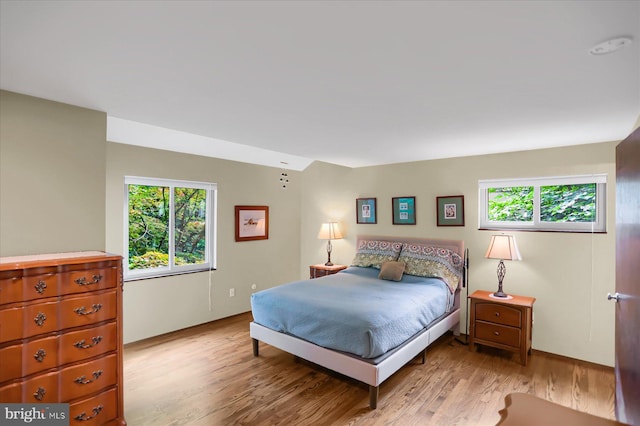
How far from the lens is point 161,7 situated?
3.89ft

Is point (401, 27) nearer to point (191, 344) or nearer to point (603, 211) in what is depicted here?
point (603, 211)

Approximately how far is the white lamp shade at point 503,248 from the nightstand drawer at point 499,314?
0.51 m

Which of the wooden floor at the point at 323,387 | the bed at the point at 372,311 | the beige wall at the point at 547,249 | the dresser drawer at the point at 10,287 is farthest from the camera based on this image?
the beige wall at the point at 547,249

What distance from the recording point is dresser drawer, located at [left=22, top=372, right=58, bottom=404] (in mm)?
1784

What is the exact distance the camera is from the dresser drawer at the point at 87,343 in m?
1.92

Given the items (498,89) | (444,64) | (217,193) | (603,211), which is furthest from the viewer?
(217,193)

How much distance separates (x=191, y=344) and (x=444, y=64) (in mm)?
3687

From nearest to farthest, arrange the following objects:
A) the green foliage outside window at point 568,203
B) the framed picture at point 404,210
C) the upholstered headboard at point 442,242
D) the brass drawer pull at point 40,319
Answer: the brass drawer pull at point 40,319 < the green foliage outside window at point 568,203 < the upholstered headboard at point 442,242 < the framed picture at point 404,210

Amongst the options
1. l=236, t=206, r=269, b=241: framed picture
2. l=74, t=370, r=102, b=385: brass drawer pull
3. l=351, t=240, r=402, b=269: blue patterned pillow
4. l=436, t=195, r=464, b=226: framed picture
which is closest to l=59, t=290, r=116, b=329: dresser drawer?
l=74, t=370, r=102, b=385: brass drawer pull

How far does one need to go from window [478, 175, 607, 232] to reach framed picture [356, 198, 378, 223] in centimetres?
145

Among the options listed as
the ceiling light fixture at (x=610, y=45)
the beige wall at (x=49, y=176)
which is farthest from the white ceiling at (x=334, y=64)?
the beige wall at (x=49, y=176)

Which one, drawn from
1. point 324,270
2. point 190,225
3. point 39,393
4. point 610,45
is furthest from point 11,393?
point 324,270

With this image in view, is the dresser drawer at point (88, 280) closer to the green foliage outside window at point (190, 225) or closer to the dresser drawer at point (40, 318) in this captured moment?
the dresser drawer at point (40, 318)

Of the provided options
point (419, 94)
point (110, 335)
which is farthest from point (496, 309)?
point (110, 335)
